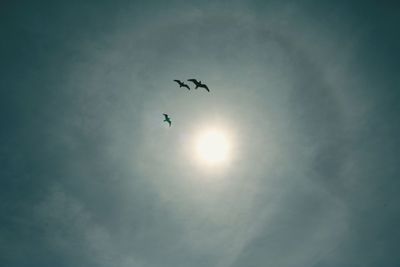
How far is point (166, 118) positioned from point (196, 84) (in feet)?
21.8

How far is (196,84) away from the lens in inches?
1630

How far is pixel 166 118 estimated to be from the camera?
4300 cm
